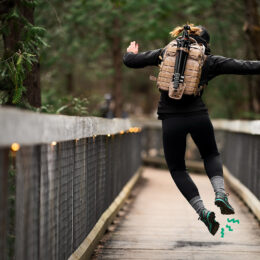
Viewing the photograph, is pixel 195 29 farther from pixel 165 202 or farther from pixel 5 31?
pixel 165 202

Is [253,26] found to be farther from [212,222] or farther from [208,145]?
[212,222]

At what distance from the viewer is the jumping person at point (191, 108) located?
583 centimetres

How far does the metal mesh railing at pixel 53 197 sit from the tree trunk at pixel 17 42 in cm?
114

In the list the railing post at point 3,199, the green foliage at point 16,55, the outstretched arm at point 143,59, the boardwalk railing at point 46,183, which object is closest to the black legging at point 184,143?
the outstretched arm at point 143,59

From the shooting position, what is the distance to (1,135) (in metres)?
3.02

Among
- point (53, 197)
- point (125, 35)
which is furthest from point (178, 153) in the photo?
point (125, 35)

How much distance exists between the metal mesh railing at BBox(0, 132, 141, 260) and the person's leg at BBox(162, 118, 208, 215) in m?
0.75

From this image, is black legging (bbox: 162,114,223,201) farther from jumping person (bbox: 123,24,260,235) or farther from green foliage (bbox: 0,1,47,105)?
green foliage (bbox: 0,1,47,105)

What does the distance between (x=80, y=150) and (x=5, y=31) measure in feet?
6.92

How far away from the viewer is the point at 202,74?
6020 millimetres

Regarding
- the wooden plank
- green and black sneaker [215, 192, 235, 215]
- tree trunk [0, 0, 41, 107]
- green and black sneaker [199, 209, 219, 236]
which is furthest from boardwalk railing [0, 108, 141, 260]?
the wooden plank

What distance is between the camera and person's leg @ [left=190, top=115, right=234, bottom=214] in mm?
5980

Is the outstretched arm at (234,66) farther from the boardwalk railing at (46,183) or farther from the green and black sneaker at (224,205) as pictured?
the boardwalk railing at (46,183)

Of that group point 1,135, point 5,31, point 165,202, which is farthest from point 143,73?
point 1,135
